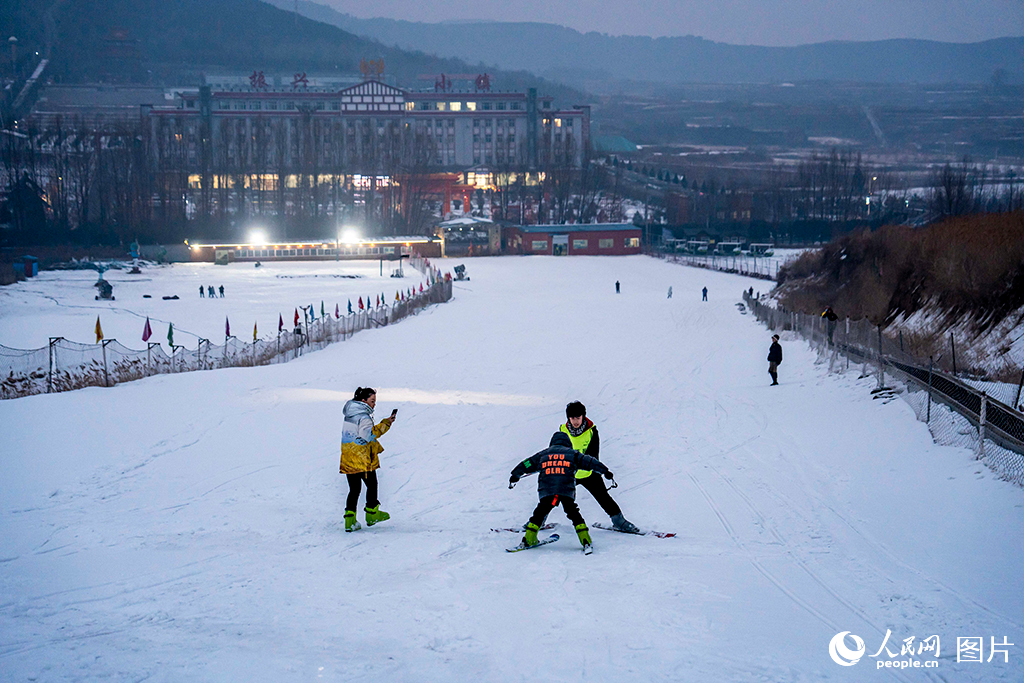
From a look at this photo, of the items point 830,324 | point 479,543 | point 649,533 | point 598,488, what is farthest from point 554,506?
point 830,324

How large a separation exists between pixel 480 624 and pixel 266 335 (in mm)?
29253

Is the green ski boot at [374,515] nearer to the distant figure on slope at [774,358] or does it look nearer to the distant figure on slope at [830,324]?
the distant figure on slope at [774,358]

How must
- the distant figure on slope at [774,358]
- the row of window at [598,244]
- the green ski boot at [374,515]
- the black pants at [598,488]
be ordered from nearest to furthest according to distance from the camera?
the black pants at [598,488]
the green ski boot at [374,515]
the distant figure on slope at [774,358]
the row of window at [598,244]

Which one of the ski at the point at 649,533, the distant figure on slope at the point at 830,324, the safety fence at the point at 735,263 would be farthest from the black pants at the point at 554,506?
the safety fence at the point at 735,263

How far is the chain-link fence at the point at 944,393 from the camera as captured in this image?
1096 centimetres

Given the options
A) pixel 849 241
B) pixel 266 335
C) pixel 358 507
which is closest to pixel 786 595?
pixel 358 507

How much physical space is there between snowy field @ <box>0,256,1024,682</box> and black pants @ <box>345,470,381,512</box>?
35cm

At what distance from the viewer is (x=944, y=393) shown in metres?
13.9

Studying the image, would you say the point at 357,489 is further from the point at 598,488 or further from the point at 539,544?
the point at 598,488

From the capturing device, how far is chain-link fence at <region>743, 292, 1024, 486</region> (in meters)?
11.0

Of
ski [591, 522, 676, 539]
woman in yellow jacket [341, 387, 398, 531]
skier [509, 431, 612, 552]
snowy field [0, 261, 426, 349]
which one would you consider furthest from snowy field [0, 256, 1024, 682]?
snowy field [0, 261, 426, 349]

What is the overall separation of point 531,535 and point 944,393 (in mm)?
8437

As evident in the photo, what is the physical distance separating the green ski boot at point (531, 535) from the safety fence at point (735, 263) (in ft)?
198

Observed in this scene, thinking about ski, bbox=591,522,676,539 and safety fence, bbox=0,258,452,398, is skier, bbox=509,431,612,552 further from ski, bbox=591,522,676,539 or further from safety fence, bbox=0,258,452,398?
safety fence, bbox=0,258,452,398
